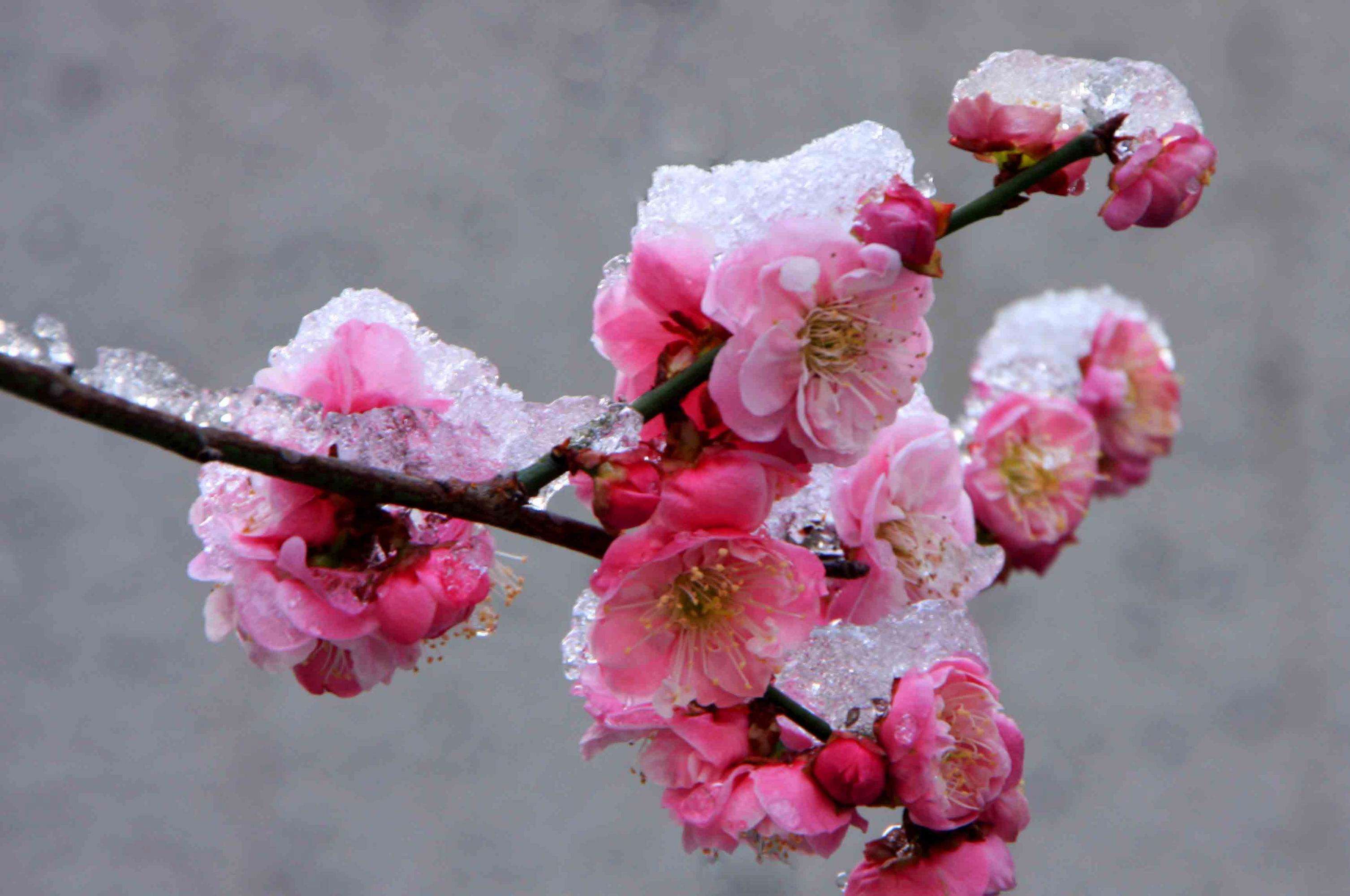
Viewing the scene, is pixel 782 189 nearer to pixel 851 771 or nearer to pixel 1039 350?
pixel 851 771

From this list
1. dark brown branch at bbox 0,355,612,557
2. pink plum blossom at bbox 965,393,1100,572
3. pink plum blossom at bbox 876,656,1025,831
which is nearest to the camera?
dark brown branch at bbox 0,355,612,557

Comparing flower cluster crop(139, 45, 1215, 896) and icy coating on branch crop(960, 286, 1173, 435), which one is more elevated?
flower cluster crop(139, 45, 1215, 896)

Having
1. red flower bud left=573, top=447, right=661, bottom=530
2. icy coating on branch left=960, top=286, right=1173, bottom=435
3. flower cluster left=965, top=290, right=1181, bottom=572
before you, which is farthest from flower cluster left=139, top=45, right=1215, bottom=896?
icy coating on branch left=960, top=286, right=1173, bottom=435

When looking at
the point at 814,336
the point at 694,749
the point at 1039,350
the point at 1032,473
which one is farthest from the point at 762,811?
the point at 1039,350

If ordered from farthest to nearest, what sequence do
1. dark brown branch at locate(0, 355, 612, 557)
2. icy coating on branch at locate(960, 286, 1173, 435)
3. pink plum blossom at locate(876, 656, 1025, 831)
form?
icy coating on branch at locate(960, 286, 1173, 435) → pink plum blossom at locate(876, 656, 1025, 831) → dark brown branch at locate(0, 355, 612, 557)

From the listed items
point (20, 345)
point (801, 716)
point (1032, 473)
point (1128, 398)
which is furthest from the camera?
point (1128, 398)

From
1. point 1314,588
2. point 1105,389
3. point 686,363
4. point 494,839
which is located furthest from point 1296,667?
point 686,363

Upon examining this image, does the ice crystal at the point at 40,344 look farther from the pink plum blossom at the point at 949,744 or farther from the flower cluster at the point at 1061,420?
the flower cluster at the point at 1061,420

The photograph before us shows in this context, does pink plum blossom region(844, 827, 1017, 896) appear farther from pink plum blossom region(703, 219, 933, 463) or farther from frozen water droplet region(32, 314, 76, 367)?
frozen water droplet region(32, 314, 76, 367)
